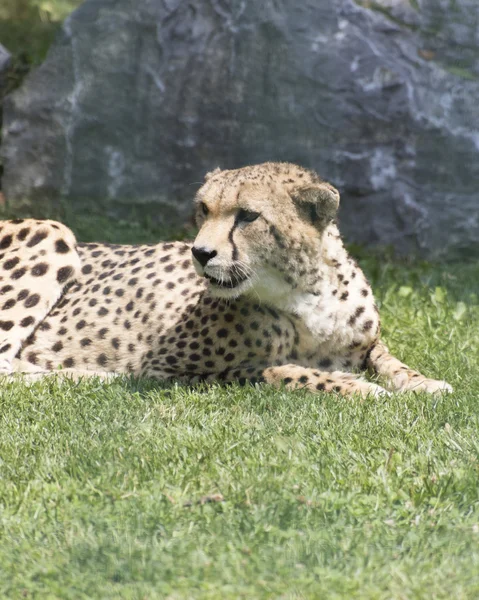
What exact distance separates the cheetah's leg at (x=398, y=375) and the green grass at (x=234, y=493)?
0.48ft

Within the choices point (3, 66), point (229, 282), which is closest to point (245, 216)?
point (229, 282)

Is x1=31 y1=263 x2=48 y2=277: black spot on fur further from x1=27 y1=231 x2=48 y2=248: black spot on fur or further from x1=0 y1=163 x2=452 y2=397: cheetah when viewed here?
x1=27 y1=231 x2=48 y2=248: black spot on fur

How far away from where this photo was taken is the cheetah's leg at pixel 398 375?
431cm

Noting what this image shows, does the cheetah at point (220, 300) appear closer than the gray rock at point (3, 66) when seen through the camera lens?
Yes

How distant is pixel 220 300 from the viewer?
4598 millimetres

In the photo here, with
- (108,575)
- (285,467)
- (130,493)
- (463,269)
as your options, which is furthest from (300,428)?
(463,269)

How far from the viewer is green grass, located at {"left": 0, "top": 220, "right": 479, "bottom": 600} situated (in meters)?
2.61

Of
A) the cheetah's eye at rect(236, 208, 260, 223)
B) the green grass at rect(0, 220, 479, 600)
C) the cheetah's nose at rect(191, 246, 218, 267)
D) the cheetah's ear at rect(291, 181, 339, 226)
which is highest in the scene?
the cheetah's ear at rect(291, 181, 339, 226)

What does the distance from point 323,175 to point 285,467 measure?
4398 mm

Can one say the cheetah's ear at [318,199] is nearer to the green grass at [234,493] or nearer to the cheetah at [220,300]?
the cheetah at [220,300]

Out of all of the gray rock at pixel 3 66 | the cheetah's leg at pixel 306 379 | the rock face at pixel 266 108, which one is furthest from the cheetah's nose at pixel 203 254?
the gray rock at pixel 3 66

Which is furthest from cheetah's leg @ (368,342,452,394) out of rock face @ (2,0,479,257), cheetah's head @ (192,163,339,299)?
rock face @ (2,0,479,257)

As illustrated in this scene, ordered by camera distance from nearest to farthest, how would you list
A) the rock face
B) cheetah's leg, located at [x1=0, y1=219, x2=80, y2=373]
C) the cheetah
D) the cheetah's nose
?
the cheetah's nose, the cheetah, cheetah's leg, located at [x1=0, y1=219, x2=80, y2=373], the rock face

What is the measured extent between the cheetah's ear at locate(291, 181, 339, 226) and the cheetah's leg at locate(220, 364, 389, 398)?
671mm
